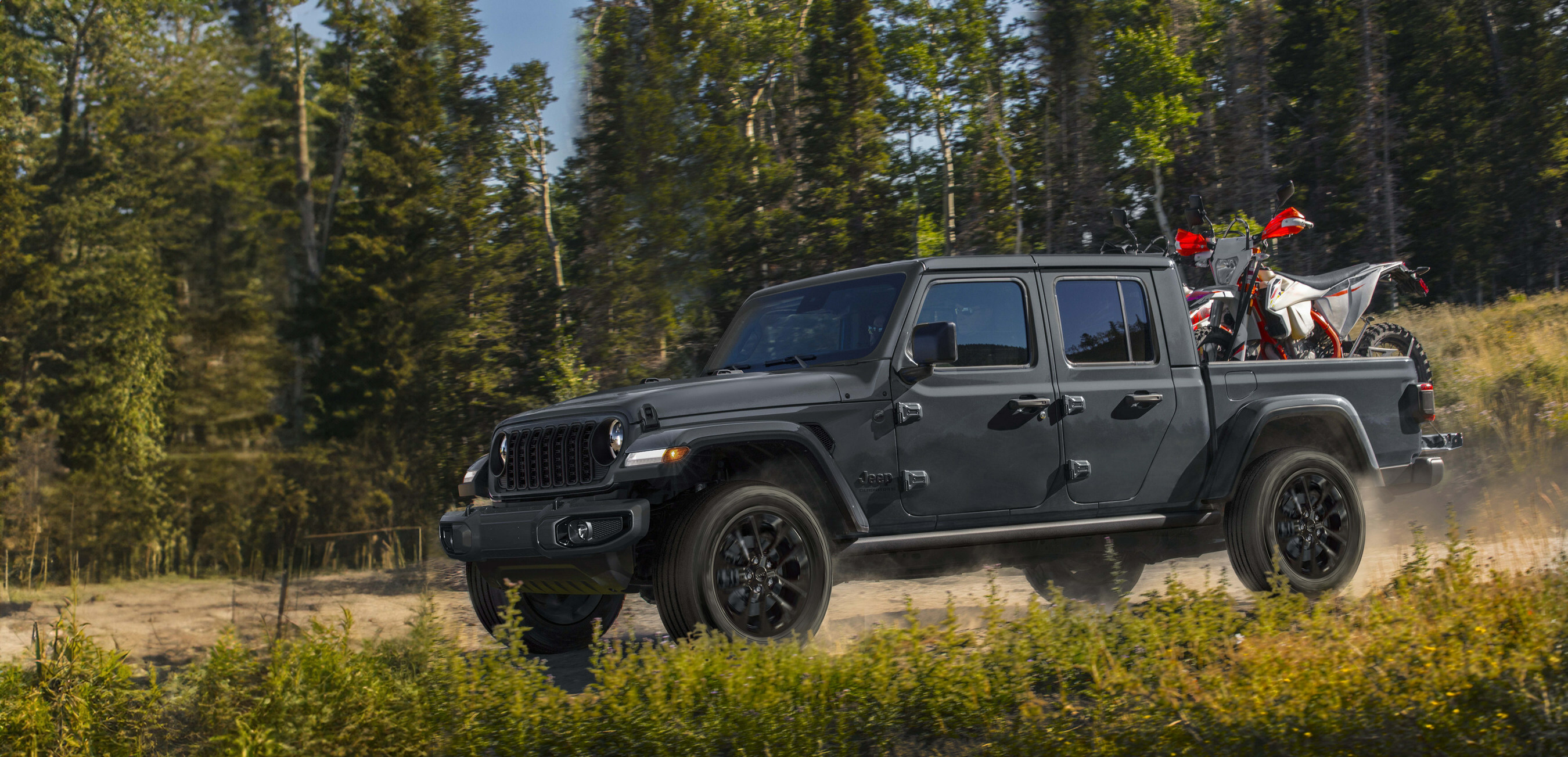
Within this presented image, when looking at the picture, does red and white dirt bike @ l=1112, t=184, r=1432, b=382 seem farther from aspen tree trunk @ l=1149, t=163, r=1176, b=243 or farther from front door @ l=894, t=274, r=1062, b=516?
aspen tree trunk @ l=1149, t=163, r=1176, b=243

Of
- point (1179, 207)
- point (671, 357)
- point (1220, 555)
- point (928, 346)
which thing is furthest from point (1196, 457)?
point (1179, 207)

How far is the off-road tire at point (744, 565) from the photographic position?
556 centimetres

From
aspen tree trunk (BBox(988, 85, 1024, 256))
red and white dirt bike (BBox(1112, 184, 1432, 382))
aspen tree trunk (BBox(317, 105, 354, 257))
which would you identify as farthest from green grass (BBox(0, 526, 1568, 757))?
aspen tree trunk (BBox(317, 105, 354, 257))

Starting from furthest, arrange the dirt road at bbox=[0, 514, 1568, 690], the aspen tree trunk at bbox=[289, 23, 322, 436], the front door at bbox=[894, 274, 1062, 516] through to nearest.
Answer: the aspen tree trunk at bbox=[289, 23, 322, 436] < the dirt road at bbox=[0, 514, 1568, 690] < the front door at bbox=[894, 274, 1062, 516]

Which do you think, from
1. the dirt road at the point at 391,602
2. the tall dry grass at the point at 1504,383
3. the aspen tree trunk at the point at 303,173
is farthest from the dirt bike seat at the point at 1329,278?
the aspen tree trunk at the point at 303,173

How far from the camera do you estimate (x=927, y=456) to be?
6.24 m

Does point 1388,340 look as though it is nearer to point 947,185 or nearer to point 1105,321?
point 1105,321

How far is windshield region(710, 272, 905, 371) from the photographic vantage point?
651 cm

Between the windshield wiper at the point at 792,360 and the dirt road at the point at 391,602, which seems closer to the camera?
the windshield wiper at the point at 792,360

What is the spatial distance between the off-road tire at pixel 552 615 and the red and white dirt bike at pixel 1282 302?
5595 millimetres

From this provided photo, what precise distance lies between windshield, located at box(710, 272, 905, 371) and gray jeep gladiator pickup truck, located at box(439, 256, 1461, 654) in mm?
17

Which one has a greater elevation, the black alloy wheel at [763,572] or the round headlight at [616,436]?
the round headlight at [616,436]

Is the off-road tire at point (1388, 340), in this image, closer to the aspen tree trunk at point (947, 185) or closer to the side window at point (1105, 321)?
the side window at point (1105, 321)

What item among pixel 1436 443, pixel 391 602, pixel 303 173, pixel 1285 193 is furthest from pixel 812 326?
pixel 303 173
